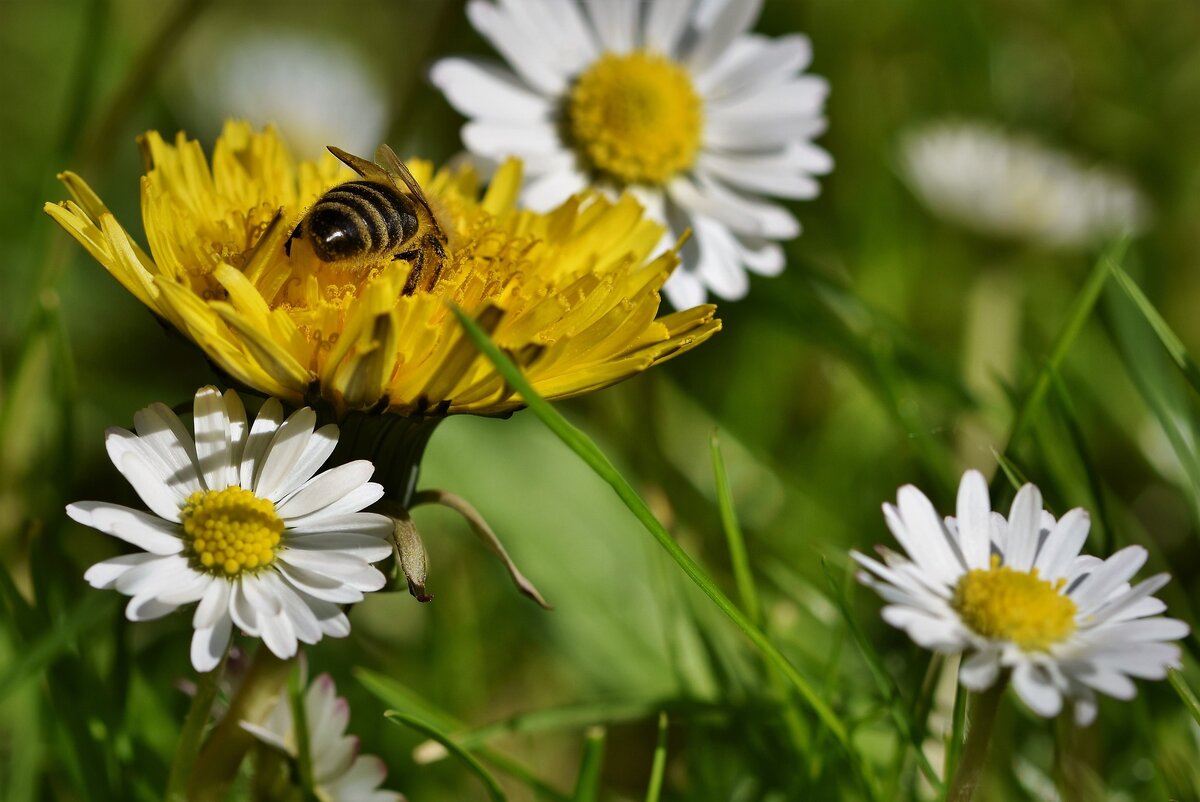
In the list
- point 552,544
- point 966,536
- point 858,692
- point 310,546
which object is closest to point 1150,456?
point 858,692

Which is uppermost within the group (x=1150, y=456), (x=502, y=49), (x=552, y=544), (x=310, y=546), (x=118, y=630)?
(x=502, y=49)

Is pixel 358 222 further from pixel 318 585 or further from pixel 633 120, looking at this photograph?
pixel 633 120

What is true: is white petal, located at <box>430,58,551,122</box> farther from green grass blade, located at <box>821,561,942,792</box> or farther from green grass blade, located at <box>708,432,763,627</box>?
green grass blade, located at <box>821,561,942,792</box>

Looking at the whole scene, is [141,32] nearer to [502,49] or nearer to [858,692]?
[502,49]

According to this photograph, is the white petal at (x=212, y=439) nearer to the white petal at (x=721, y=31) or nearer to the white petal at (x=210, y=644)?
the white petal at (x=210, y=644)

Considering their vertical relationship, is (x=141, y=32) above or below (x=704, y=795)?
above

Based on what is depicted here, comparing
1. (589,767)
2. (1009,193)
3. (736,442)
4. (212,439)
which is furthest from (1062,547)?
(1009,193)
